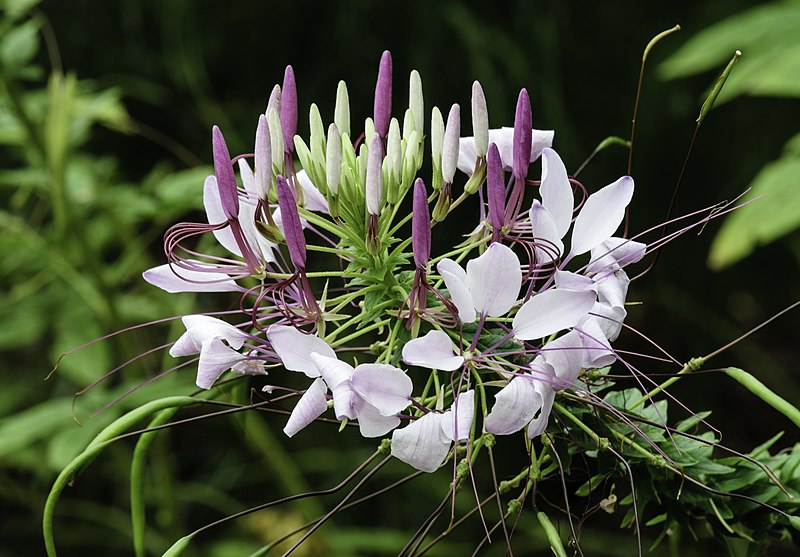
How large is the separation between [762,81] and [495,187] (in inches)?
31.1

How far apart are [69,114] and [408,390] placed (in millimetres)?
1008

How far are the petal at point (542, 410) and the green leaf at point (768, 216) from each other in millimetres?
660

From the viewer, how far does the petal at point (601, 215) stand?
563 mm

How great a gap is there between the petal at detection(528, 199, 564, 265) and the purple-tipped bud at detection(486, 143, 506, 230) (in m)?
0.02

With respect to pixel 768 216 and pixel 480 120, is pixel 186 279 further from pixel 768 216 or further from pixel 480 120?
pixel 768 216

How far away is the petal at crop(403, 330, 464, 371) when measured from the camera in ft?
1.63

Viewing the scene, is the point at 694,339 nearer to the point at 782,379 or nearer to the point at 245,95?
the point at 782,379

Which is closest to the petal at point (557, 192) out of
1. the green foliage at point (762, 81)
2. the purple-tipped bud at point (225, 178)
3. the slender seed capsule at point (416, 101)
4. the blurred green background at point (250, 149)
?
the slender seed capsule at point (416, 101)

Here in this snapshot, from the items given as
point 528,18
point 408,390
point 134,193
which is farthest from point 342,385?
point 528,18

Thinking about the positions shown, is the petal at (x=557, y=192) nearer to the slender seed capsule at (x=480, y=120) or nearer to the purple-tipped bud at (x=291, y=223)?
the slender seed capsule at (x=480, y=120)

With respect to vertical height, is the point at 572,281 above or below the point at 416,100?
below

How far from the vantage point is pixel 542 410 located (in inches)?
20.0

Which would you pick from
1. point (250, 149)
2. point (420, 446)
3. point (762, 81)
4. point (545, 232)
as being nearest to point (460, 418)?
point (420, 446)

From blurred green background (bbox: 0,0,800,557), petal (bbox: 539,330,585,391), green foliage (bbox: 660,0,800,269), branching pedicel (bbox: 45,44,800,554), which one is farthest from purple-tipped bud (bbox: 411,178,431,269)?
blurred green background (bbox: 0,0,800,557)
